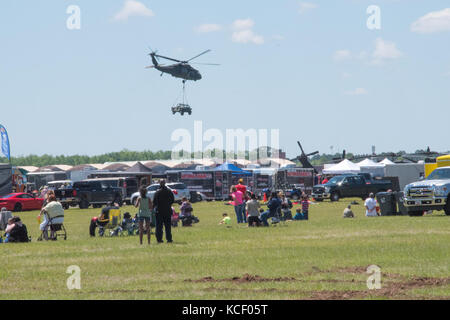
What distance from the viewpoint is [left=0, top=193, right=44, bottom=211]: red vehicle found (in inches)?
2103

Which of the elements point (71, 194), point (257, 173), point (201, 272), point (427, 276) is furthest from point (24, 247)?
point (257, 173)

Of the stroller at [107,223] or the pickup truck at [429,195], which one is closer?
the stroller at [107,223]

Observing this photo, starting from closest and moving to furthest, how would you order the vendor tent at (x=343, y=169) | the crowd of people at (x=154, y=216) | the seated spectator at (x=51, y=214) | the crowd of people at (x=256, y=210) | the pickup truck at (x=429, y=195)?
the crowd of people at (x=154, y=216) < the seated spectator at (x=51, y=214) < the crowd of people at (x=256, y=210) < the pickup truck at (x=429, y=195) < the vendor tent at (x=343, y=169)

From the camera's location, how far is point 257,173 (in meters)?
67.0

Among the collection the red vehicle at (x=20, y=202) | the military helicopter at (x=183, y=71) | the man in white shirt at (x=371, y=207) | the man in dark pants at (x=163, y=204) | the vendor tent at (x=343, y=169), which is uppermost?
the military helicopter at (x=183, y=71)

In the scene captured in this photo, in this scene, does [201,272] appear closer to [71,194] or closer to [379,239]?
[379,239]

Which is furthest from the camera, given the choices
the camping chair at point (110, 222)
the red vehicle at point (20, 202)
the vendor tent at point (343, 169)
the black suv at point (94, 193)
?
the vendor tent at point (343, 169)

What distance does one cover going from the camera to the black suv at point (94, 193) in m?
57.0

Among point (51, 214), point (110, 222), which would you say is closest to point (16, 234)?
point (51, 214)

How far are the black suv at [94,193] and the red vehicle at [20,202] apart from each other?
2.81 metres

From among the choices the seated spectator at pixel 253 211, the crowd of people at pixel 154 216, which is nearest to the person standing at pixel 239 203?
the crowd of people at pixel 154 216

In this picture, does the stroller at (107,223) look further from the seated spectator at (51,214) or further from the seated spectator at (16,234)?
the seated spectator at (16,234)
